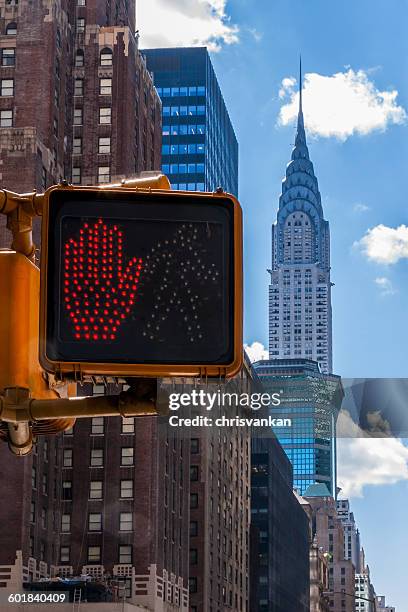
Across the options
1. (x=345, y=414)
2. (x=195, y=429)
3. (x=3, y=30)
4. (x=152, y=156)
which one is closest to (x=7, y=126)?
(x=3, y=30)

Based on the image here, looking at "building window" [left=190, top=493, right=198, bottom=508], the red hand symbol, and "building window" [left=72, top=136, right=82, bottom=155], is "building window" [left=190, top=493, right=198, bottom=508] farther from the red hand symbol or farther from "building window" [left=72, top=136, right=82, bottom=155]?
the red hand symbol

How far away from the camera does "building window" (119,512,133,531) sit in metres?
128

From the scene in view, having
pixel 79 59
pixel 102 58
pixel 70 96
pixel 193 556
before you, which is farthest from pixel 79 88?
pixel 193 556

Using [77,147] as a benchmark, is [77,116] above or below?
above

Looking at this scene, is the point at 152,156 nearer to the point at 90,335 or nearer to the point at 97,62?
the point at 97,62

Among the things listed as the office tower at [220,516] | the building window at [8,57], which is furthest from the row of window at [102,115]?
the office tower at [220,516]

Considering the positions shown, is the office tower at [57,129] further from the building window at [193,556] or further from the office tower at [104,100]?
the building window at [193,556]

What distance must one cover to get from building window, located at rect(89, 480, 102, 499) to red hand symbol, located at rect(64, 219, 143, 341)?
127421 millimetres

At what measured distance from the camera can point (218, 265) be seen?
4.34 metres

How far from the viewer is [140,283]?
420 cm

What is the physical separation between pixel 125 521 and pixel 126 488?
10.7 ft

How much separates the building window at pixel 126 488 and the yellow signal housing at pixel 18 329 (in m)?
125

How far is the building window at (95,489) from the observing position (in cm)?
13025

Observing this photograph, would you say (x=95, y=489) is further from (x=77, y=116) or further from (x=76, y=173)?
(x=77, y=116)
